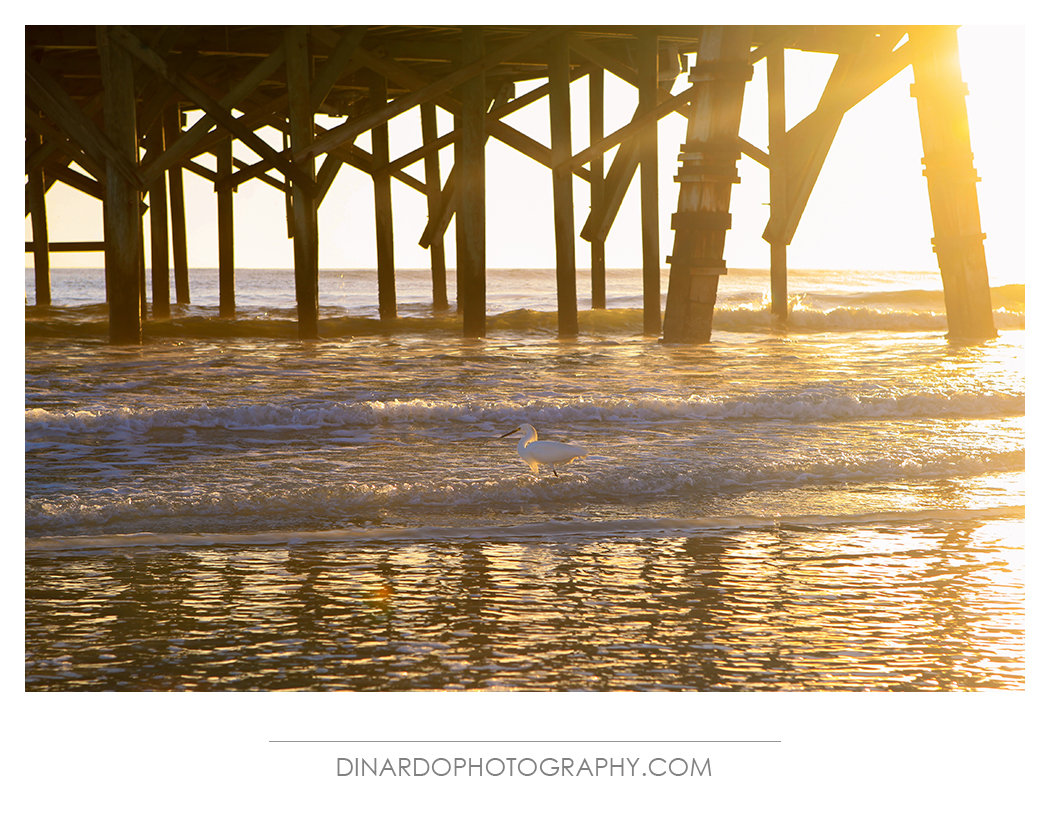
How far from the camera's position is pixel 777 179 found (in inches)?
380

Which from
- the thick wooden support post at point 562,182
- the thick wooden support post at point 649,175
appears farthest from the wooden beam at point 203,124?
the thick wooden support post at point 649,175

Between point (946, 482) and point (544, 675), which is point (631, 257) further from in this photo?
point (544, 675)

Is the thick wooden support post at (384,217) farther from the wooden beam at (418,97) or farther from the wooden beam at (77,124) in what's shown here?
the wooden beam at (77,124)

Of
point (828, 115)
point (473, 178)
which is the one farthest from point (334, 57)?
point (828, 115)

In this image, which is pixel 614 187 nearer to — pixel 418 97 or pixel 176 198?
pixel 418 97

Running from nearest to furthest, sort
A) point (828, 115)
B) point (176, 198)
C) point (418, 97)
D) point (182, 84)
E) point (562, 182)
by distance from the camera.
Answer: point (182, 84), point (418, 97), point (828, 115), point (562, 182), point (176, 198)

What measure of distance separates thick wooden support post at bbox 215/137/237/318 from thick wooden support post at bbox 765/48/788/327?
613cm

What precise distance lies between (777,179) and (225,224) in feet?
23.0

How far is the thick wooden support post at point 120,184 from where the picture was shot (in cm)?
766

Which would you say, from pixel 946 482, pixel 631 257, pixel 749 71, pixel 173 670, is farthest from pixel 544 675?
pixel 631 257

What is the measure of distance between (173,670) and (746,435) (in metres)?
3.65

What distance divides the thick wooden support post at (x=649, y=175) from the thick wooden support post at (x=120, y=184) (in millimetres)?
4203

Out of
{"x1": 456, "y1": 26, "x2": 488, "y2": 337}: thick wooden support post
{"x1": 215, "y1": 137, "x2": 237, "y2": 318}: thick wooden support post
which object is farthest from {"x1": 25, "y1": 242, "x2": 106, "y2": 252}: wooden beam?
{"x1": 456, "y1": 26, "x2": 488, "y2": 337}: thick wooden support post
